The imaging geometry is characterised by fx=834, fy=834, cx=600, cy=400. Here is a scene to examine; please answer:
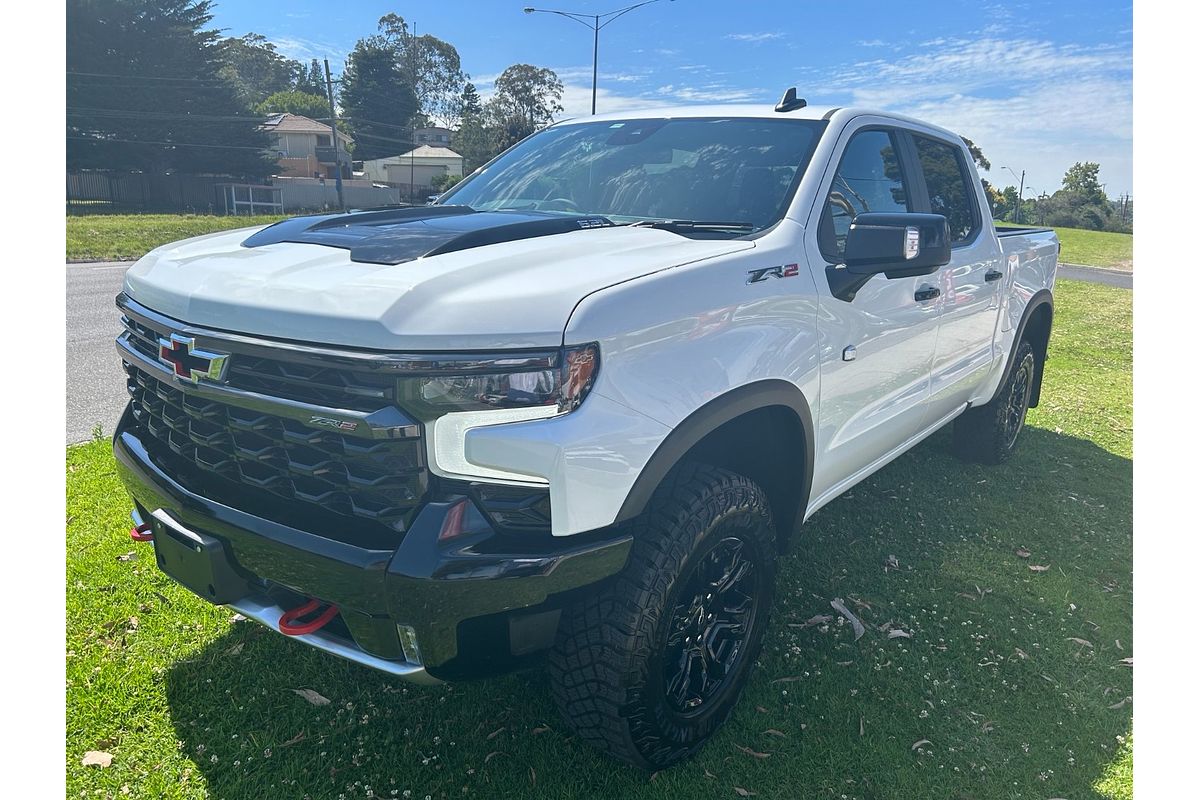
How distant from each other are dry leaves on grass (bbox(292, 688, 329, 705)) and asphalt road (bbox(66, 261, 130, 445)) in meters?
3.24

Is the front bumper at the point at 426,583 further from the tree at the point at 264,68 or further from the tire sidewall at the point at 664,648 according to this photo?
the tree at the point at 264,68

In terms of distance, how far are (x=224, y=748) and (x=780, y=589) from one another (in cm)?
230

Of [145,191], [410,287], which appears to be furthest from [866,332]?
[145,191]

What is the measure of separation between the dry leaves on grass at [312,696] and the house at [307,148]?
71.7m

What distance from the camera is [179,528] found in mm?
2375

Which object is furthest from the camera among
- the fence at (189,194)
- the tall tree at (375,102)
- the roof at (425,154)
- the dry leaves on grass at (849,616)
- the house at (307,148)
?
the tall tree at (375,102)

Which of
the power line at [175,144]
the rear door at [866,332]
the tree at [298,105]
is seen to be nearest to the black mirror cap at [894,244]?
the rear door at [866,332]

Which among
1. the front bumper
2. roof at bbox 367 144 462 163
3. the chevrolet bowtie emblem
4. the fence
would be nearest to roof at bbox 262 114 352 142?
roof at bbox 367 144 462 163

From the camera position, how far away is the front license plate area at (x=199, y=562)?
2277mm

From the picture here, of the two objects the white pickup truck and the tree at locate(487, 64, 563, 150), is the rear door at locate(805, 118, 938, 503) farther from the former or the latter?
the tree at locate(487, 64, 563, 150)

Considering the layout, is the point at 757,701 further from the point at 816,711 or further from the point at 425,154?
the point at 425,154

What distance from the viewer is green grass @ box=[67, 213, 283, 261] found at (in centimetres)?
1714

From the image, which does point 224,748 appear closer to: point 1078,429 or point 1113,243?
point 1078,429

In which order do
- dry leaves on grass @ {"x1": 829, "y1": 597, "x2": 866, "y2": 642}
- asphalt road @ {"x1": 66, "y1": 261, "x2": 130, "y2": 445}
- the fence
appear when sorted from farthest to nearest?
1. the fence
2. asphalt road @ {"x1": 66, "y1": 261, "x2": 130, "y2": 445}
3. dry leaves on grass @ {"x1": 829, "y1": 597, "x2": 866, "y2": 642}
